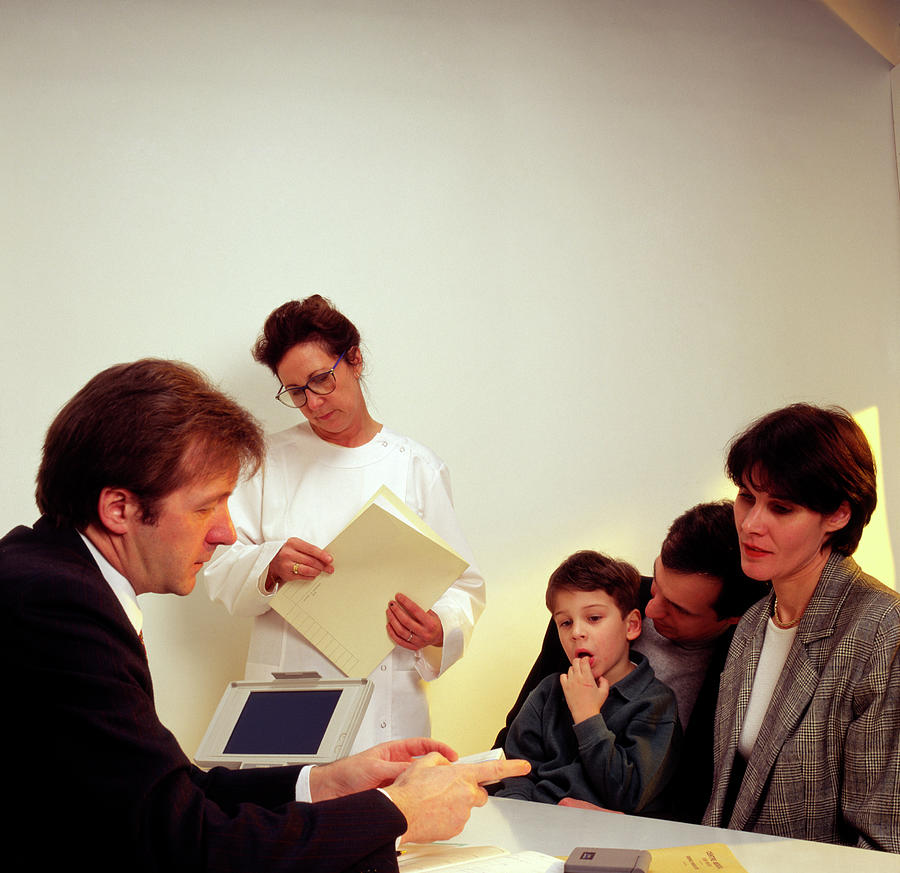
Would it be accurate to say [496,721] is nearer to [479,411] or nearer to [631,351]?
[479,411]

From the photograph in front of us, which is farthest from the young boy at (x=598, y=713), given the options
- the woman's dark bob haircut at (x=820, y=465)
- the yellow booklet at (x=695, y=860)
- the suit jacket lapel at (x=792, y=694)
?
the yellow booklet at (x=695, y=860)

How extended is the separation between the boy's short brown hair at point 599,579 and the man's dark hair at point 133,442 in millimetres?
1318

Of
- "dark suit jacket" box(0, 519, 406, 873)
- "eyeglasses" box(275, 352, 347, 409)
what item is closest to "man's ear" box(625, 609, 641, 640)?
"eyeglasses" box(275, 352, 347, 409)

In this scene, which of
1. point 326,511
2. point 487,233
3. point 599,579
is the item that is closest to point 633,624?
point 599,579

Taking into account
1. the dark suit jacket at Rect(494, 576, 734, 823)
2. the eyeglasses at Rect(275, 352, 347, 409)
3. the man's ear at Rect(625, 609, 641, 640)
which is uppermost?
the eyeglasses at Rect(275, 352, 347, 409)

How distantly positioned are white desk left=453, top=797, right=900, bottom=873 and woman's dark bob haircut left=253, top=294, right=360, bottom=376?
4.70 ft

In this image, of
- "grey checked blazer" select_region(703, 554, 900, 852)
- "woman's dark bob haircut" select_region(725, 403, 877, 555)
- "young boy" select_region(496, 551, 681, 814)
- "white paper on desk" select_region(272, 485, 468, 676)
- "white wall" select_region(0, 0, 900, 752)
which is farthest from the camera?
"white wall" select_region(0, 0, 900, 752)

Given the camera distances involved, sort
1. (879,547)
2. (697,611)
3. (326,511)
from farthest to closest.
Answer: (879,547)
(326,511)
(697,611)

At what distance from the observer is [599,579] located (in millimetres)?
2496

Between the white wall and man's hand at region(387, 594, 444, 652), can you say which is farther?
the white wall

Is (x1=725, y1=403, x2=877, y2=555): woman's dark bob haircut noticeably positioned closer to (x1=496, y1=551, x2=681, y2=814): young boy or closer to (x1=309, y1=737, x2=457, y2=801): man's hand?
(x1=496, y1=551, x2=681, y2=814): young boy

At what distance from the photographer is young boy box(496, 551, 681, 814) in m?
2.18

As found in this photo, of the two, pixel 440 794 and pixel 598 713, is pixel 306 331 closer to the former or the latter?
pixel 598 713

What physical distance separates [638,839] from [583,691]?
74 cm
